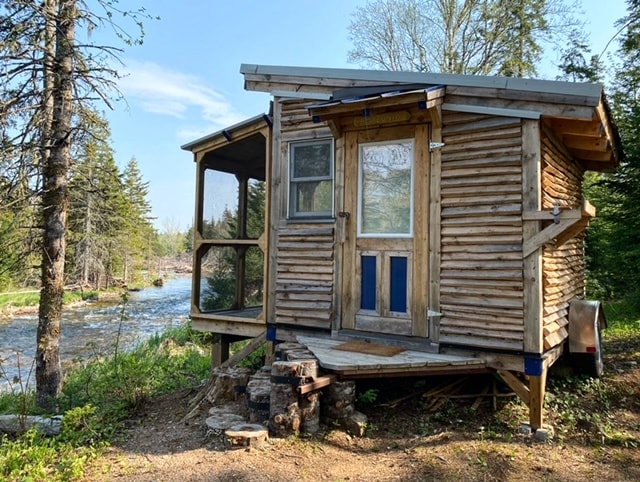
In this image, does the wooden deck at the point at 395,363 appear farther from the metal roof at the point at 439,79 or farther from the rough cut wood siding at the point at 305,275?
the metal roof at the point at 439,79

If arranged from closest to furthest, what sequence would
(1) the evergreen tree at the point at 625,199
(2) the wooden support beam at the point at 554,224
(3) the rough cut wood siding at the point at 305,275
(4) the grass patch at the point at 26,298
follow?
(2) the wooden support beam at the point at 554,224
(3) the rough cut wood siding at the point at 305,275
(1) the evergreen tree at the point at 625,199
(4) the grass patch at the point at 26,298

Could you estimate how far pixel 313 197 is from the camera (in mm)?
5777

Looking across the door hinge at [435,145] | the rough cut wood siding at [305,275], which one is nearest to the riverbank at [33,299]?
the rough cut wood siding at [305,275]

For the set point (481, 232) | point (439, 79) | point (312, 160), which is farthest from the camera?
point (312, 160)

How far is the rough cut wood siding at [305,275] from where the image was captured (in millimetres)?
5484

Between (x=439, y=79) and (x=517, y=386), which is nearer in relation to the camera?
(x=517, y=386)

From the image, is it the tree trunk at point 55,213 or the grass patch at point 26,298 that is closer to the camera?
the tree trunk at point 55,213

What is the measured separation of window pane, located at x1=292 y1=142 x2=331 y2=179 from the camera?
564 cm

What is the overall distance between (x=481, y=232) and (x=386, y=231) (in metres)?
1.10

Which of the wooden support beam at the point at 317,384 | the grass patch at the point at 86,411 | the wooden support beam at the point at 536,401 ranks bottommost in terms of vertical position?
the grass patch at the point at 86,411

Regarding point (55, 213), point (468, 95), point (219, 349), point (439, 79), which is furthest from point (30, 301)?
point (468, 95)

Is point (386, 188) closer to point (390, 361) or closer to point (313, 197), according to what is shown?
point (313, 197)

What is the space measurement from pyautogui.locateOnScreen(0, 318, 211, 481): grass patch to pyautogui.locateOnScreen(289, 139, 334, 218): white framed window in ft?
10.4

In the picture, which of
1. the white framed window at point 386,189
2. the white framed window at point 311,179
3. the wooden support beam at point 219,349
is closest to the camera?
the white framed window at point 386,189
